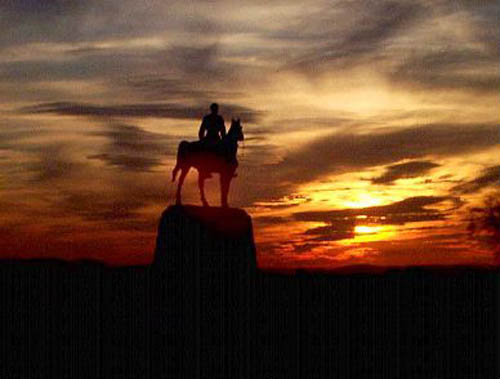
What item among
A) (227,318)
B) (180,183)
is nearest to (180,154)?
(180,183)

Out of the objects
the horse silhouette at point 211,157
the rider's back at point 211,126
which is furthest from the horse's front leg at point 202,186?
the rider's back at point 211,126

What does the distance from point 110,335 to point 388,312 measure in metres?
11.3

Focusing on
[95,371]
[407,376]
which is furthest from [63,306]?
[407,376]

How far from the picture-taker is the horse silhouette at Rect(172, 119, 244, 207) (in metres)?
23.1

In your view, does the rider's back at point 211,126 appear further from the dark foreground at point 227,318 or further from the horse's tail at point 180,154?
the dark foreground at point 227,318

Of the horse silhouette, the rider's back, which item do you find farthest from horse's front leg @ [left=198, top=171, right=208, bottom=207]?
the rider's back

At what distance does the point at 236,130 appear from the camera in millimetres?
23297

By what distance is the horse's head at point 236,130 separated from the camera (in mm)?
23281

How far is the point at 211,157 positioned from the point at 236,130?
0.94 meters

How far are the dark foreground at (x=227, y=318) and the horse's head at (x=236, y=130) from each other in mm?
1938

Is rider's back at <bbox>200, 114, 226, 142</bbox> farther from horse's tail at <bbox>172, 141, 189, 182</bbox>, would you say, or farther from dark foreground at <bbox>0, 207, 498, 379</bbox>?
dark foreground at <bbox>0, 207, 498, 379</bbox>

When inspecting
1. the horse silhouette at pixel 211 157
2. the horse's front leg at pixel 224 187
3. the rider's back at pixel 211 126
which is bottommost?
the horse's front leg at pixel 224 187

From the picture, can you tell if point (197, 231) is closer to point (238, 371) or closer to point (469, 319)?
point (238, 371)

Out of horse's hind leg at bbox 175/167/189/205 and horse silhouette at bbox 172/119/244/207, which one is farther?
horse's hind leg at bbox 175/167/189/205
